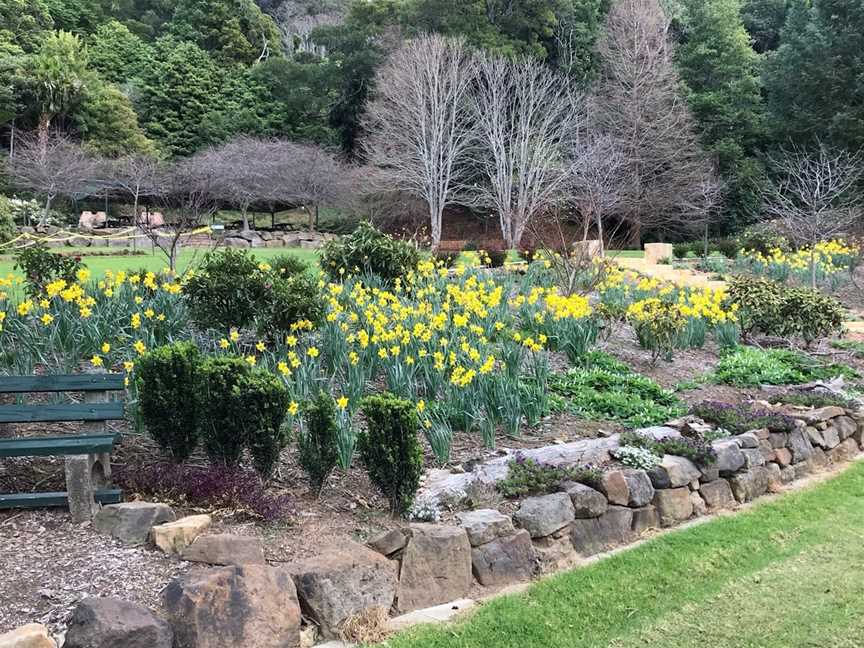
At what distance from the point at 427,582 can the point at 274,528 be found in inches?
29.8

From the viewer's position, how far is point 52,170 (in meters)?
25.4

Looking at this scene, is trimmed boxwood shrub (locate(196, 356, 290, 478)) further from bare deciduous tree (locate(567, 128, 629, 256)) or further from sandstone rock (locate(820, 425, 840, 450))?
bare deciduous tree (locate(567, 128, 629, 256))

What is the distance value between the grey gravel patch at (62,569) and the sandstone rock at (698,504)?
3063 mm

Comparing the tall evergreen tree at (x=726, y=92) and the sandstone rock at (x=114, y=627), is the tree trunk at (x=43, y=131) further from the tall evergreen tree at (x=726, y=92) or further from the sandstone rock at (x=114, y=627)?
the sandstone rock at (x=114, y=627)

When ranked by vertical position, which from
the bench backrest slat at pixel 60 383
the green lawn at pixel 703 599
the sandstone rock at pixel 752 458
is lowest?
the green lawn at pixel 703 599

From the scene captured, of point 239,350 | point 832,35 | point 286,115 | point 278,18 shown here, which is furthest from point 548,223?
point 278,18

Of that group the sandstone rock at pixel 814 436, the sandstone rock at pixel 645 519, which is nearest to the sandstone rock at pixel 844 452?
the sandstone rock at pixel 814 436

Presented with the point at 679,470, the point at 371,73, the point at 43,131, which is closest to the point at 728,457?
the point at 679,470

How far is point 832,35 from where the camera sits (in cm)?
2772

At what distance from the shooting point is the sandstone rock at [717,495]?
458 cm

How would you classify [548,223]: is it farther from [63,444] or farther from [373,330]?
[63,444]

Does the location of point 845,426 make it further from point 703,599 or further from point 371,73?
point 371,73

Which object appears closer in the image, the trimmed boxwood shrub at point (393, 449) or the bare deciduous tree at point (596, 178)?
the trimmed boxwood shrub at point (393, 449)

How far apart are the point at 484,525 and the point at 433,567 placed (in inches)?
14.0
